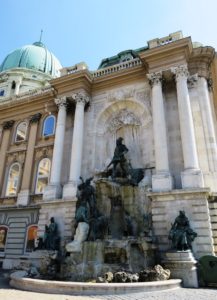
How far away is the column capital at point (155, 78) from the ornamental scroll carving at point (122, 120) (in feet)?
10.1

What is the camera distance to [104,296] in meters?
7.83

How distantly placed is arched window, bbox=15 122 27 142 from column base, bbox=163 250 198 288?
56.5 feet

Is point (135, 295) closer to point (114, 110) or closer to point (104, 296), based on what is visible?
point (104, 296)

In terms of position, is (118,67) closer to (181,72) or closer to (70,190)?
(181,72)

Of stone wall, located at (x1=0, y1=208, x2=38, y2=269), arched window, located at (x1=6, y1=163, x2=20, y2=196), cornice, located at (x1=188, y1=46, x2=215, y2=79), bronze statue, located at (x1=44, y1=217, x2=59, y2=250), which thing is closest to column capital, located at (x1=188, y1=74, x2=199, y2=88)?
cornice, located at (x1=188, y1=46, x2=215, y2=79)

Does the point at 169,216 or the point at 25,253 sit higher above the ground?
the point at 169,216

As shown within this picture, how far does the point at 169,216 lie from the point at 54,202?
7.33 metres

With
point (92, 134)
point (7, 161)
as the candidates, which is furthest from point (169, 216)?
point (7, 161)

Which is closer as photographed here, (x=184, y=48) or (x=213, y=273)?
(x=213, y=273)

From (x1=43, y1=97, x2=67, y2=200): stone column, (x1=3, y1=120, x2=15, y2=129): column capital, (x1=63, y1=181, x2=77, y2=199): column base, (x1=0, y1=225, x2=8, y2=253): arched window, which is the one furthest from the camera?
(x1=3, y1=120, x2=15, y2=129): column capital

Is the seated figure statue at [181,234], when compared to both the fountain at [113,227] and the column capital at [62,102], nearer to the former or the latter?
the fountain at [113,227]

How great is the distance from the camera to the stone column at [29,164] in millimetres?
19969

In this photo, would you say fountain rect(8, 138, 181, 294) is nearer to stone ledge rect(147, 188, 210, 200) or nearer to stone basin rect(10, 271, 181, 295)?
stone basin rect(10, 271, 181, 295)

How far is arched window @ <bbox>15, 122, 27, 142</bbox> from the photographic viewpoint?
23.8 meters
